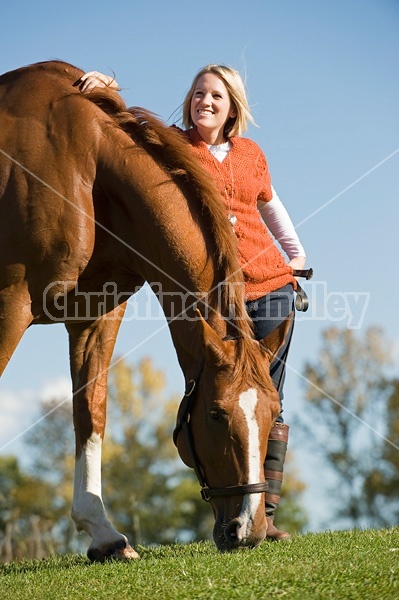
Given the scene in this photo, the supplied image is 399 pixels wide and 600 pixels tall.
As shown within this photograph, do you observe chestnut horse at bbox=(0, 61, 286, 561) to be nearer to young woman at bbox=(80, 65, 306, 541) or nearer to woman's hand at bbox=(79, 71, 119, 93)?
woman's hand at bbox=(79, 71, 119, 93)

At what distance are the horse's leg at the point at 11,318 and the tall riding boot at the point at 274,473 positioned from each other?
5.53 ft

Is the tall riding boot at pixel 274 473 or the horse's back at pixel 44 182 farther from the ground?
the horse's back at pixel 44 182

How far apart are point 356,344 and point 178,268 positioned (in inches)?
958

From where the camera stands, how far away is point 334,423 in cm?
2697

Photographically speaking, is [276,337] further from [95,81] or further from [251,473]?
[95,81]

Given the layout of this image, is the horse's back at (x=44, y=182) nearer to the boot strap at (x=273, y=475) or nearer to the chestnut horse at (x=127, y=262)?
the chestnut horse at (x=127, y=262)

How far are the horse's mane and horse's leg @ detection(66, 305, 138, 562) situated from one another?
1206 mm

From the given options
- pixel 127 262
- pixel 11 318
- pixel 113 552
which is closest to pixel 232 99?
pixel 127 262

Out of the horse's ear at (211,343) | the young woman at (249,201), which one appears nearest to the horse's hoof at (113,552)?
the young woman at (249,201)

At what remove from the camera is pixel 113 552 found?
15.3ft

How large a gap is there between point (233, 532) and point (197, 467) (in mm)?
408

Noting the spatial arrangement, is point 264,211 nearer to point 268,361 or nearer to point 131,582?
point 268,361

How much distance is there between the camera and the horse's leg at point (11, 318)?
4.50m

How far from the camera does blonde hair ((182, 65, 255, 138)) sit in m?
5.17
